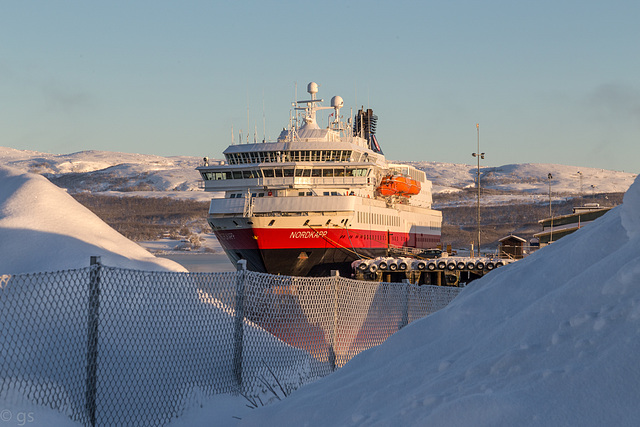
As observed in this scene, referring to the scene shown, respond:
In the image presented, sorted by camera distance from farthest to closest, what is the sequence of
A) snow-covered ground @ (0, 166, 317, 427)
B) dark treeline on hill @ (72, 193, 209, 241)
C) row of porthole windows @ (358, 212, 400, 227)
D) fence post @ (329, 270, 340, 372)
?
dark treeline on hill @ (72, 193, 209, 241) < row of porthole windows @ (358, 212, 400, 227) < fence post @ (329, 270, 340, 372) < snow-covered ground @ (0, 166, 317, 427)

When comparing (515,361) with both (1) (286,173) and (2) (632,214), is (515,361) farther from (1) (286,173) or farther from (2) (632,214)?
(1) (286,173)

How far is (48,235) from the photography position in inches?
400

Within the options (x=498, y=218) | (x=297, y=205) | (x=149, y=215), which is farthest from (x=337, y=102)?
(x=498, y=218)

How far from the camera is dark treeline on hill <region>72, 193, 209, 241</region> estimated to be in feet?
400

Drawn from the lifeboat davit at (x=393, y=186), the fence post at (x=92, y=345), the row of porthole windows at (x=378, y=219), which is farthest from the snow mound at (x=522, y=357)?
the lifeboat davit at (x=393, y=186)

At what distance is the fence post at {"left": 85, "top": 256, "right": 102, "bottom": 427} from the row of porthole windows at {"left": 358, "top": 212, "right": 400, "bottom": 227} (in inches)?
1633

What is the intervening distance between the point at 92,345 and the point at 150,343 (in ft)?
5.02

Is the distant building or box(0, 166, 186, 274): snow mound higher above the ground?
box(0, 166, 186, 274): snow mound

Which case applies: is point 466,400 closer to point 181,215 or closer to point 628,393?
point 628,393

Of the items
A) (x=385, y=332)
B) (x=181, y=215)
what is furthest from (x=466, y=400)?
(x=181, y=215)

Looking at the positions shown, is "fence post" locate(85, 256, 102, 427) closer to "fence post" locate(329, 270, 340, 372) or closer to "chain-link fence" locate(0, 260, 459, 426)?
→ "chain-link fence" locate(0, 260, 459, 426)

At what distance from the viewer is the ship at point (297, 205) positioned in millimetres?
44375

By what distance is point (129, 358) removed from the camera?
7.12 metres

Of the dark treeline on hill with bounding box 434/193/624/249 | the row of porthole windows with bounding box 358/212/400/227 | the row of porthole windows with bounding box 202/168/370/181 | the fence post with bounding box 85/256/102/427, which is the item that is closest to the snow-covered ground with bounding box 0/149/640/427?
the fence post with bounding box 85/256/102/427
